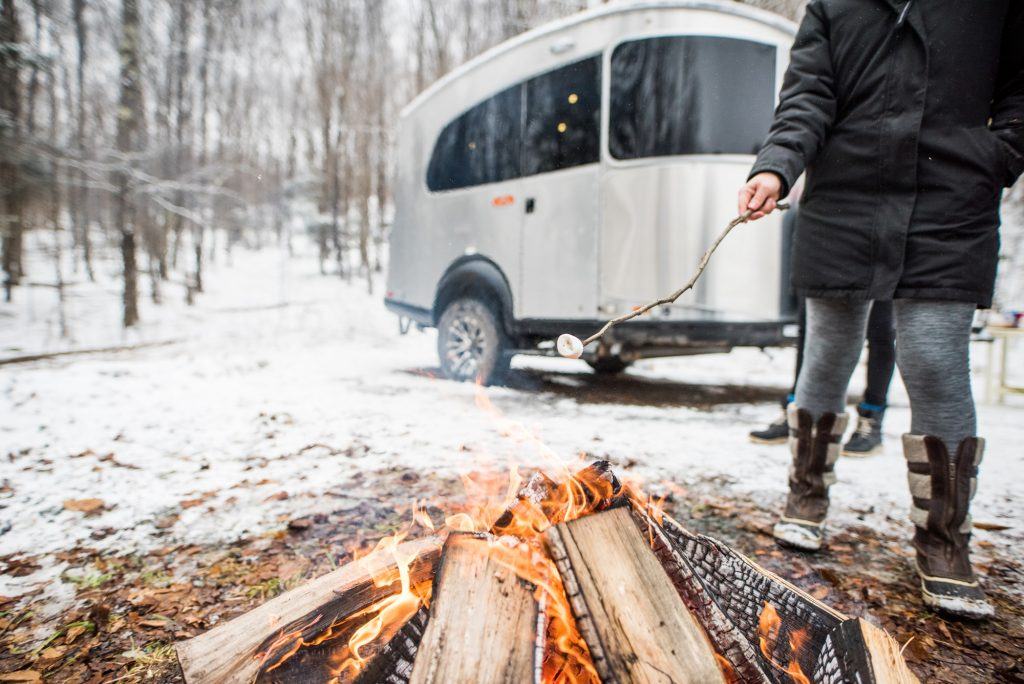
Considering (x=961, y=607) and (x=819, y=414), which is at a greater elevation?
(x=819, y=414)

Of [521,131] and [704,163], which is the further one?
[521,131]

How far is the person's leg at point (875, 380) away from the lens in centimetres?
296

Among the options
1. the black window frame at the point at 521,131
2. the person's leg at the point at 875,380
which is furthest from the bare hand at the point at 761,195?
the black window frame at the point at 521,131

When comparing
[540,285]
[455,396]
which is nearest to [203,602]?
[455,396]

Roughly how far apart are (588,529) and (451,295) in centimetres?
433

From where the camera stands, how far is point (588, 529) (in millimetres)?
1174

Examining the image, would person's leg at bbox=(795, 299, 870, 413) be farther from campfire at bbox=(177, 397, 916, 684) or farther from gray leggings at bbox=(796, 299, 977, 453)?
campfire at bbox=(177, 397, 916, 684)

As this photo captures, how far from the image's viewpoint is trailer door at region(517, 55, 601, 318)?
4.16 meters

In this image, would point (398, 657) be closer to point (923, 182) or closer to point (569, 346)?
point (569, 346)

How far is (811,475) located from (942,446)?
1.43ft

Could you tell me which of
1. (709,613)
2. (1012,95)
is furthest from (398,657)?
(1012,95)

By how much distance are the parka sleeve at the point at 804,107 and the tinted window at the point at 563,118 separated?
2357 millimetres

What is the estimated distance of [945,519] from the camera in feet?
5.15

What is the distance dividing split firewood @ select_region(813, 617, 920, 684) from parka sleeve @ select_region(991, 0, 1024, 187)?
1.36 m
